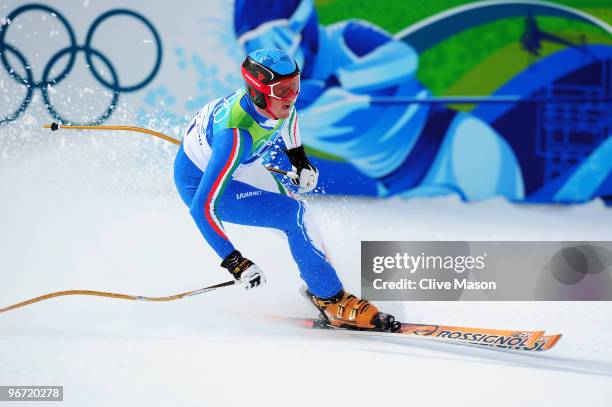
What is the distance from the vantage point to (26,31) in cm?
748

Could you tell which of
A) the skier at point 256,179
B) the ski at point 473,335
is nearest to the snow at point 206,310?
the ski at point 473,335

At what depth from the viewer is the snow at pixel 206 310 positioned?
3.54m

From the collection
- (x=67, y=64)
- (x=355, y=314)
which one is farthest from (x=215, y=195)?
(x=67, y=64)

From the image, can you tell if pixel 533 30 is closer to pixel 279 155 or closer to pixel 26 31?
pixel 279 155

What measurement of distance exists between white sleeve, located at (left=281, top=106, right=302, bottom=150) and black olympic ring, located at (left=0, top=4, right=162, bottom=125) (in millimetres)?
3372

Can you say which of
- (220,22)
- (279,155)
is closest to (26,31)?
(220,22)

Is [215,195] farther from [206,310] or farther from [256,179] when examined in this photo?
[206,310]

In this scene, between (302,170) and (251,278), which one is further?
(302,170)

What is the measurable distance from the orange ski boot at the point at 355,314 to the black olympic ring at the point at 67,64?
3.81 m

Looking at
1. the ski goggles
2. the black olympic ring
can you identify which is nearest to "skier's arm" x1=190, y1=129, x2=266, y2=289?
the ski goggles

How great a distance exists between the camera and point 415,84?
287 inches

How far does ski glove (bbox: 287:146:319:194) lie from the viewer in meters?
4.44

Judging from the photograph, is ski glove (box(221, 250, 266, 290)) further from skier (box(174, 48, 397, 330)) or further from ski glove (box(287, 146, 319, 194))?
ski glove (box(287, 146, 319, 194))

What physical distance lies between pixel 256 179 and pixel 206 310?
915 millimetres
